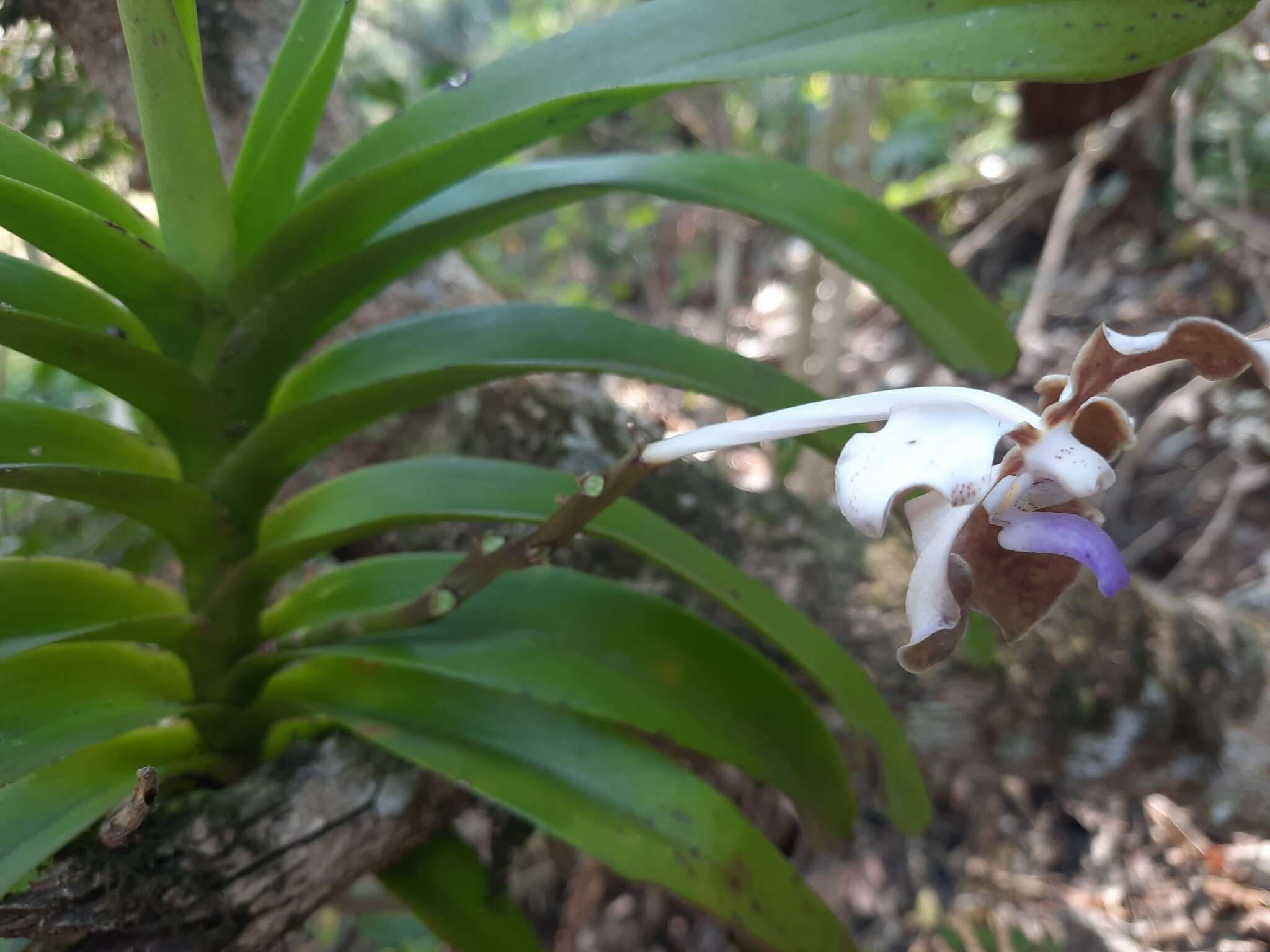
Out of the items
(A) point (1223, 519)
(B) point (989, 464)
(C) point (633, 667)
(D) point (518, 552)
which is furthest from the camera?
(A) point (1223, 519)

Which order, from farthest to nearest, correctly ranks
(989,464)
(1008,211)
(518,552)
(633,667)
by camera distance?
(1008,211) → (633,667) → (518,552) → (989,464)

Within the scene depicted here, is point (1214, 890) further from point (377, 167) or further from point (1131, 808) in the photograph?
point (377, 167)

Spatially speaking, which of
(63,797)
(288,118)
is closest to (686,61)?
(288,118)

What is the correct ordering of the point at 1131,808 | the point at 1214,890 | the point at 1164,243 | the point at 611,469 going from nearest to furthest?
the point at 611,469, the point at 1214,890, the point at 1131,808, the point at 1164,243

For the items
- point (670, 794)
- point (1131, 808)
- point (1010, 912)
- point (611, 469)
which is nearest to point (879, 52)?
point (611, 469)

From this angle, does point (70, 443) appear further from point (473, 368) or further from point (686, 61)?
point (686, 61)

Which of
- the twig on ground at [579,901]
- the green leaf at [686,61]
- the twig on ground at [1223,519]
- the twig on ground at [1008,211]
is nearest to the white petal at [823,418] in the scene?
the green leaf at [686,61]

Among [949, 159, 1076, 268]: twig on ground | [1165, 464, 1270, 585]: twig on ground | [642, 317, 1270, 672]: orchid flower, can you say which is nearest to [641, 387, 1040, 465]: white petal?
[642, 317, 1270, 672]: orchid flower
